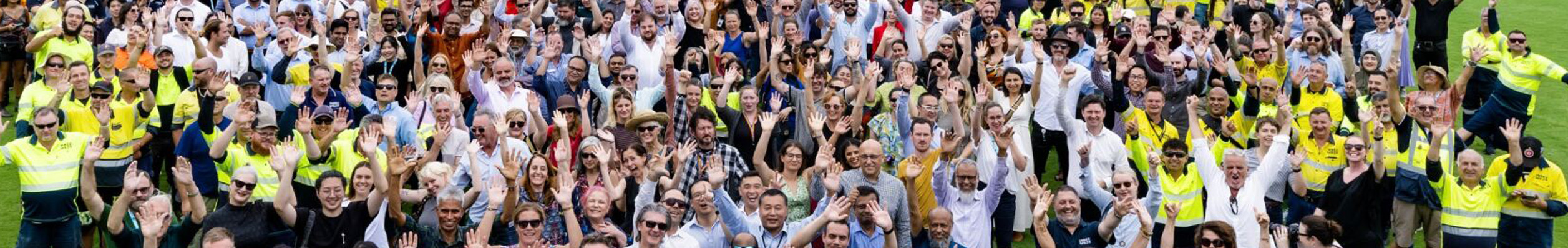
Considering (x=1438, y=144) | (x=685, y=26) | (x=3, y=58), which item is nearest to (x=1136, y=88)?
(x=1438, y=144)

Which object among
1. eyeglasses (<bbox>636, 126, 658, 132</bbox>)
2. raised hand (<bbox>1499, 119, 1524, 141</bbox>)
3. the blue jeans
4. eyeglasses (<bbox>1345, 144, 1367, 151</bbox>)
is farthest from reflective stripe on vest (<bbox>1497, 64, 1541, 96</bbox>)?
the blue jeans

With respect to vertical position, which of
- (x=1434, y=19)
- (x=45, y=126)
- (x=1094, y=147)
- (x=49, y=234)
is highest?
(x=1434, y=19)

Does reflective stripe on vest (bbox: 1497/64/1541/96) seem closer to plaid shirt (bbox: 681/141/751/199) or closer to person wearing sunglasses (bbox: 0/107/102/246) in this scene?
plaid shirt (bbox: 681/141/751/199)

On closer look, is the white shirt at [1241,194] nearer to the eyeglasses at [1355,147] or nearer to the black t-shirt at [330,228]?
the eyeglasses at [1355,147]

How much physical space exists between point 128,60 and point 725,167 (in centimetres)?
610

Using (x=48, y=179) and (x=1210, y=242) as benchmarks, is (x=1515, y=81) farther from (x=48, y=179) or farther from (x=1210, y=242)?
(x=48, y=179)

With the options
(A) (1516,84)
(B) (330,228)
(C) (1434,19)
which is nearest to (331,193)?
(B) (330,228)

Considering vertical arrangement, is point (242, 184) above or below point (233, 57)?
below

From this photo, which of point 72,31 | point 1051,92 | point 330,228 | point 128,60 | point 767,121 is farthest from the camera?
point 72,31

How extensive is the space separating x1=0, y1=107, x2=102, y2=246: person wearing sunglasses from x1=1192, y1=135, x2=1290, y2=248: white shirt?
734 centimetres

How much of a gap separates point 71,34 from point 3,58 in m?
1.97

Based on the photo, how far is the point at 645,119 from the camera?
1391 centimetres

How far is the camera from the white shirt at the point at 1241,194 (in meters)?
12.4

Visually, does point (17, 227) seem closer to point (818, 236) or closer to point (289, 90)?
point (289, 90)
